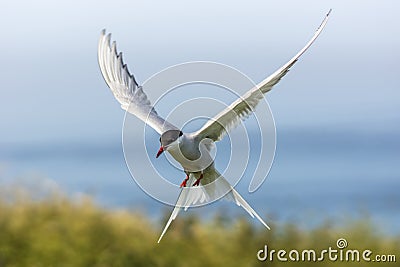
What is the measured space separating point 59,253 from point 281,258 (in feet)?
2.97

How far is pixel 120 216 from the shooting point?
321 cm

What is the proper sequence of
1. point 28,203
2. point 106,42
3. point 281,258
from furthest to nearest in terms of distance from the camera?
point 28,203 < point 281,258 < point 106,42

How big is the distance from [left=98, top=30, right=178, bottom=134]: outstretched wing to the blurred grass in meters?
0.80

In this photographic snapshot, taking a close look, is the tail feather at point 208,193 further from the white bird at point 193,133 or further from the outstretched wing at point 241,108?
the outstretched wing at point 241,108

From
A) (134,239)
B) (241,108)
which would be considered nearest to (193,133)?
(241,108)

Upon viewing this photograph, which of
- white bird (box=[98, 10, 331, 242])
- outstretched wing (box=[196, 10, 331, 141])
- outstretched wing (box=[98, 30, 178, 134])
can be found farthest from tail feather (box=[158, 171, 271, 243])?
outstretched wing (box=[98, 30, 178, 134])

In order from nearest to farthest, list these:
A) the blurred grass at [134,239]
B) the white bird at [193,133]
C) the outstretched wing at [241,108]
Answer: the outstretched wing at [241,108] → the white bird at [193,133] → the blurred grass at [134,239]

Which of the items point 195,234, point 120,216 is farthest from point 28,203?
point 195,234

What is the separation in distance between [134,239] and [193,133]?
968 mm

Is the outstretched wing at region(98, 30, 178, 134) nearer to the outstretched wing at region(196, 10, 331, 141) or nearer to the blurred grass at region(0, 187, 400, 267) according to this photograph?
the outstretched wing at region(196, 10, 331, 141)

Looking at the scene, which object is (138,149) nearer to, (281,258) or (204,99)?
(204,99)

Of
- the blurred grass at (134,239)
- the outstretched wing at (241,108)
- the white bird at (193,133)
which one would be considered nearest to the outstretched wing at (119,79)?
the white bird at (193,133)

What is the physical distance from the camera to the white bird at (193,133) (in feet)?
7.41

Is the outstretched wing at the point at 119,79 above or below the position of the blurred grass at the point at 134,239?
above
